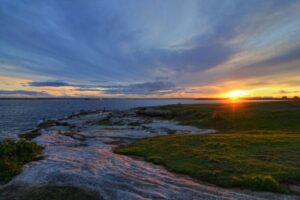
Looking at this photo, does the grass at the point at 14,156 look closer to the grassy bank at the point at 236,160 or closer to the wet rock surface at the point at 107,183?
the wet rock surface at the point at 107,183

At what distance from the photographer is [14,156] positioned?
41.8 ft

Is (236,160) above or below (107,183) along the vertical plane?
above

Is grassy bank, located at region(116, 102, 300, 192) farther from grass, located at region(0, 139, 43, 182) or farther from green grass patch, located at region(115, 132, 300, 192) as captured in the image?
grass, located at region(0, 139, 43, 182)

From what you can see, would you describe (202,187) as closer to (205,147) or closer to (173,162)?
(173,162)

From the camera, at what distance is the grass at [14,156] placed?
10.4 meters

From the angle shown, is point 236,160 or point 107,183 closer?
point 107,183

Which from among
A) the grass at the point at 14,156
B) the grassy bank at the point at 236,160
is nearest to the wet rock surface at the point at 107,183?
the grass at the point at 14,156

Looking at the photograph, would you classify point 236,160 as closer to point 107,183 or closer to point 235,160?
point 235,160

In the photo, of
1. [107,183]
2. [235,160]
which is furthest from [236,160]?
[107,183]

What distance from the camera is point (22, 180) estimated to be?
9594 mm

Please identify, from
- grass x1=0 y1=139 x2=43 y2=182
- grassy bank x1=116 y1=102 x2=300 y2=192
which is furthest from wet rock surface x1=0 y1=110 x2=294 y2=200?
grassy bank x1=116 y1=102 x2=300 y2=192

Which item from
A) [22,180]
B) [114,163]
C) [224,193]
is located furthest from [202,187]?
[22,180]

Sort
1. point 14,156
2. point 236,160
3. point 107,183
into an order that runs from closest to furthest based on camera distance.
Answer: point 107,183 → point 236,160 → point 14,156

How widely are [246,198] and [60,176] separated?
842 cm
